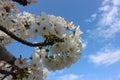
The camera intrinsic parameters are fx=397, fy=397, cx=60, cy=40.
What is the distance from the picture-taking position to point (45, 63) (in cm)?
827

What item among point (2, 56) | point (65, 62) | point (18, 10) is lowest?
point (65, 62)

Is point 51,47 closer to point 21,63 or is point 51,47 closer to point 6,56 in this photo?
point 21,63

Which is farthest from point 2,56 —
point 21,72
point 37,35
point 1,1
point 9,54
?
point 1,1

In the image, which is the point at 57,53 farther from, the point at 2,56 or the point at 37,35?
the point at 2,56

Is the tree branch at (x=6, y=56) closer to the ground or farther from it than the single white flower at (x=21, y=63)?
farther from it

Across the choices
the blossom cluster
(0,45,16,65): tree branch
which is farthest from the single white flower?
(0,45,16,65): tree branch

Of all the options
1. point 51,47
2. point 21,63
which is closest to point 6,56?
point 21,63

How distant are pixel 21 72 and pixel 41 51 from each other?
61 cm

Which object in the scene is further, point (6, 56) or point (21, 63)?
point (6, 56)

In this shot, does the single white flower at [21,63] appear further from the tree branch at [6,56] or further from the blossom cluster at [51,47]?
the tree branch at [6,56]

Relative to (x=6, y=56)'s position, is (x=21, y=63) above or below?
below

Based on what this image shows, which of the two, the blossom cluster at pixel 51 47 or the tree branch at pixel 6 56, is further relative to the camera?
the tree branch at pixel 6 56

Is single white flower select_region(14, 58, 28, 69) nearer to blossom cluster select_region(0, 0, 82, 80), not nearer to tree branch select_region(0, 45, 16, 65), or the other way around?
blossom cluster select_region(0, 0, 82, 80)

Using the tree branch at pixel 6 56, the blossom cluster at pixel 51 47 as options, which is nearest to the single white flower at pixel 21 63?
the blossom cluster at pixel 51 47
